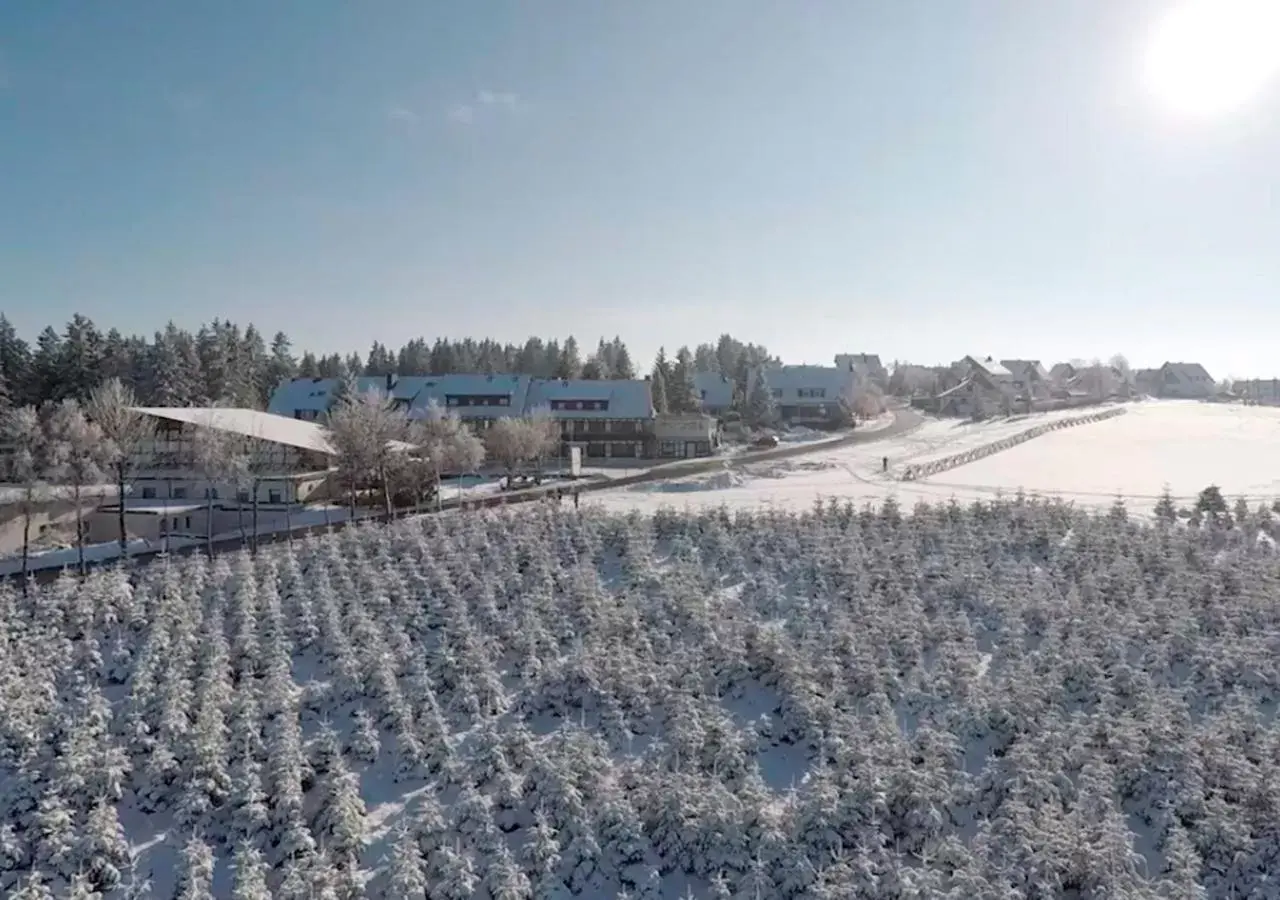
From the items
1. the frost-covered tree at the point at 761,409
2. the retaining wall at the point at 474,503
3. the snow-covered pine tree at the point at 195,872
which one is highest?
the frost-covered tree at the point at 761,409

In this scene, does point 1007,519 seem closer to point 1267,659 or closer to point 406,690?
point 1267,659

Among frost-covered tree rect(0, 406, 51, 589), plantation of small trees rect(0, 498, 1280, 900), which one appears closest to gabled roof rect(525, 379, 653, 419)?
frost-covered tree rect(0, 406, 51, 589)

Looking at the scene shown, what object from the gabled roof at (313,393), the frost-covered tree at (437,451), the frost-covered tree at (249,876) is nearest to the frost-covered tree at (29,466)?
the frost-covered tree at (437,451)

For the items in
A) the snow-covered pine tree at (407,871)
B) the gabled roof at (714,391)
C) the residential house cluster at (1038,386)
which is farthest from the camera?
the residential house cluster at (1038,386)

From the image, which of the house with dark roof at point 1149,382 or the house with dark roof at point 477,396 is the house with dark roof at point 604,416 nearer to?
the house with dark roof at point 477,396

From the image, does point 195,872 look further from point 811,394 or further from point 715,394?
point 811,394

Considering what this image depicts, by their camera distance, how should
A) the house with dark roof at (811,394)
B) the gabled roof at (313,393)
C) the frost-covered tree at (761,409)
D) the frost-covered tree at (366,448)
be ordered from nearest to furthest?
the frost-covered tree at (366,448)
the gabled roof at (313,393)
the frost-covered tree at (761,409)
the house with dark roof at (811,394)
